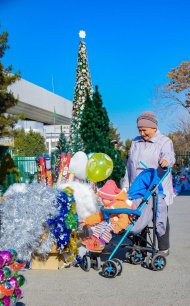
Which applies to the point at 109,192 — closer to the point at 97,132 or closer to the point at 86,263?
the point at 86,263

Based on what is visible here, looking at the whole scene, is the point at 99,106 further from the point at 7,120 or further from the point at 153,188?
the point at 153,188

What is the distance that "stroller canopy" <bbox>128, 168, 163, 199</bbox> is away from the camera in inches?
209

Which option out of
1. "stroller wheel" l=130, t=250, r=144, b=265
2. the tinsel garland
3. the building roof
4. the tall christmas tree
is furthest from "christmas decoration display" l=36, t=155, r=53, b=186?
the building roof

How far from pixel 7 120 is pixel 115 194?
7.87 meters

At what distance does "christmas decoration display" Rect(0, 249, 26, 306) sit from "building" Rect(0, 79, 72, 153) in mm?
33330

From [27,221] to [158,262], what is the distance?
5.06ft

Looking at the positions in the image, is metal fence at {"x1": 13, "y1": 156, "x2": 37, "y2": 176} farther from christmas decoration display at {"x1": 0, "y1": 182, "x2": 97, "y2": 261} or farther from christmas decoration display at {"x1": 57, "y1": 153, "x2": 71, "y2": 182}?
christmas decoration display at {"x1": 0, "y1": 182, "x2": 97, "y2": 261}

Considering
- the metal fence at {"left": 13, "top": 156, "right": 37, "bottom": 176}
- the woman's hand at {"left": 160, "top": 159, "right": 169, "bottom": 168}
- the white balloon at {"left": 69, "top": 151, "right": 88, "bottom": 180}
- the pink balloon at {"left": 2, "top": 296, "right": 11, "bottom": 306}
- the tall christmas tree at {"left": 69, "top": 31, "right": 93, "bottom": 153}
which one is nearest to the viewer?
the pink balloon at {"left": 2, "top": 296, "right": 11, "bottom": 306}

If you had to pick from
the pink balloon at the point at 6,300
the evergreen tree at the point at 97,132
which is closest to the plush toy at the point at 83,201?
the pink balloon at the point at 6,300

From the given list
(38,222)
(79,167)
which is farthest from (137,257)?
(79,167)

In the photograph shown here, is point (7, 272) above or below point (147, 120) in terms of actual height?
below

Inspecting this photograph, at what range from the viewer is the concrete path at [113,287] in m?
4.25

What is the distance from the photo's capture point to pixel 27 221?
208 inches

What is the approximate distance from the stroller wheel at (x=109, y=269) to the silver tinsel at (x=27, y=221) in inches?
28.2
